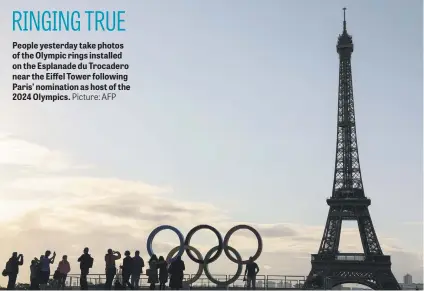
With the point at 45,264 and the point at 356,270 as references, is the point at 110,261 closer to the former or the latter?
the point at 45,264

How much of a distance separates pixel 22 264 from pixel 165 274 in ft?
21.7

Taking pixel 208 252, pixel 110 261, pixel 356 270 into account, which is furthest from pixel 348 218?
pixel 110 261

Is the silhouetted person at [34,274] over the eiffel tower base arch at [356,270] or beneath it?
over

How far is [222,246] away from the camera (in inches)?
1854

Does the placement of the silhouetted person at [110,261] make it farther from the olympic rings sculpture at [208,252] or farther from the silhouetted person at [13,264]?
the olympic rings sculpture at [208,252]

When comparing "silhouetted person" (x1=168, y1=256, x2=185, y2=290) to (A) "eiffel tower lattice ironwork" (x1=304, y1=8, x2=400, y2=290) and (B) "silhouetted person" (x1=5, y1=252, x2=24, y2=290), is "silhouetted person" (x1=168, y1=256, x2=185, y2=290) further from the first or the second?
(A) "eiffel tower lattice ironwork" (x1=304, y1=8, x2=400, y2=290)

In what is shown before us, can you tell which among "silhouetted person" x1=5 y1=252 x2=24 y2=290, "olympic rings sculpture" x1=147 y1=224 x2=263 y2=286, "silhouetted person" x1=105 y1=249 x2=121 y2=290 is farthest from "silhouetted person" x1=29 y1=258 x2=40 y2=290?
"olympic rings sculpture" x1=147 y1=224 x2=263 y2=286

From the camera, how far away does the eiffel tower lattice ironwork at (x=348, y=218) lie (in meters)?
104

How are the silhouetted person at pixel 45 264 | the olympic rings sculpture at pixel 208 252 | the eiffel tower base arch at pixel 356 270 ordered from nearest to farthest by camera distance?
the silhouetted person at pixel 45 264 → the olympic rings sculpture at pixel 208 252 → the eiffel tower base arch at pixel 356 270

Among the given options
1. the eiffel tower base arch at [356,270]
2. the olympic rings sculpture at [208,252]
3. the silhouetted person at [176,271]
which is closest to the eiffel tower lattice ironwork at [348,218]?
the eiffel tower base arch at [356,270]

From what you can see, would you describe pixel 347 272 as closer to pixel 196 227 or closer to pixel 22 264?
pixel 196 227

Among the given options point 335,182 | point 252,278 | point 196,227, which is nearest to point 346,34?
point 335,182

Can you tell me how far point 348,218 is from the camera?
10838 cm

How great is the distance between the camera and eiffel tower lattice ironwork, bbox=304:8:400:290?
Result: 104 m
